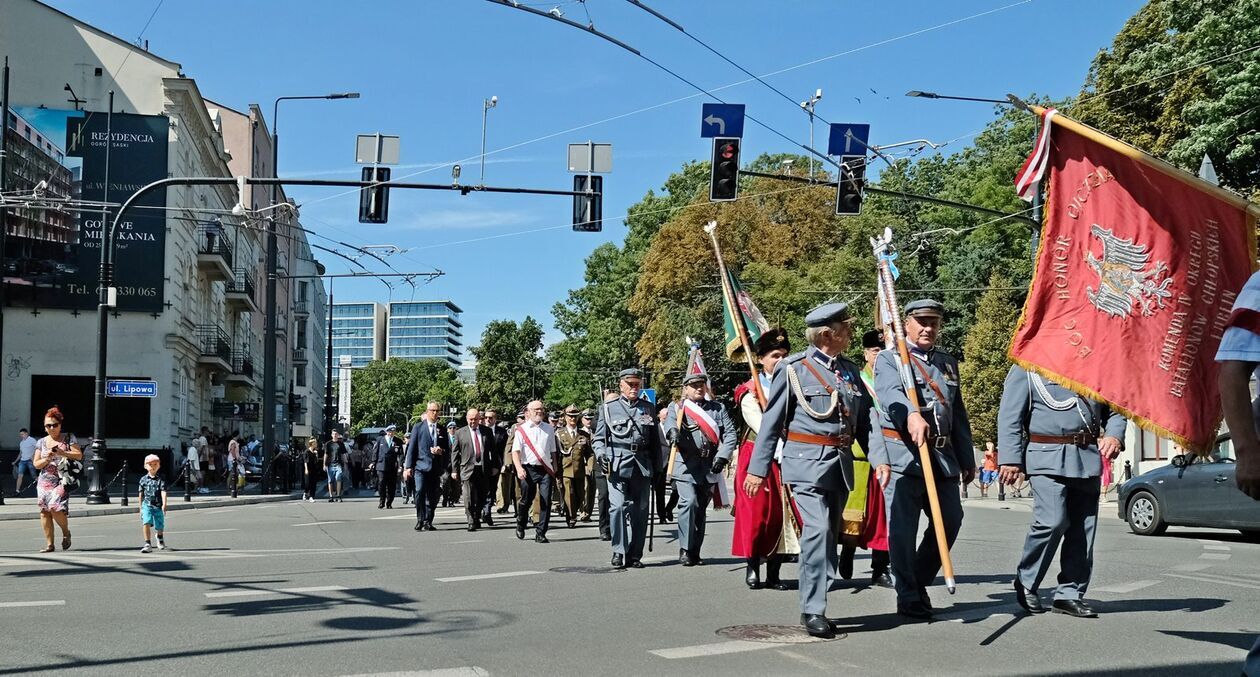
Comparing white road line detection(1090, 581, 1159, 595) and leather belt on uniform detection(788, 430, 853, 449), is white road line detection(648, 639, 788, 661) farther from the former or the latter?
white road line detection(1090, 581, 1159, 595)

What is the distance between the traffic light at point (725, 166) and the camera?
788 inches

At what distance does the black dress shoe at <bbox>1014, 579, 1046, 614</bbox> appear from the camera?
26.3ft

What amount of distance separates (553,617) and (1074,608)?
323 cm

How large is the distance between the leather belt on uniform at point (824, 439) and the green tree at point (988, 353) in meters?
39.6

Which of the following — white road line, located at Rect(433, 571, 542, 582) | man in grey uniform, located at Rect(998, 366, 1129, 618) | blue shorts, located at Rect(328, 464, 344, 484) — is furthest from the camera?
blue shorts, located at Rect(328, 464, 344, 484)

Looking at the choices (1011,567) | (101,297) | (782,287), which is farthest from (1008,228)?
(1011,567)

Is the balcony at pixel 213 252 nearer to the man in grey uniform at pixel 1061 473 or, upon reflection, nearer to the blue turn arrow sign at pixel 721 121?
the blue turn arrow sign at pixel 721 121

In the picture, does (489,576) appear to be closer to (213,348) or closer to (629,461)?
(629,461)

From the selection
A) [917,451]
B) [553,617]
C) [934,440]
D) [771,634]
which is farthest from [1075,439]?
[553,617]

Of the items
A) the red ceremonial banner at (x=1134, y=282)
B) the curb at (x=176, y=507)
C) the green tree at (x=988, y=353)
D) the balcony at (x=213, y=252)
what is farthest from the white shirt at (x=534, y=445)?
the balcony at (x=213, y=252)

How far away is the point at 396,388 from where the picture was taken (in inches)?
5625

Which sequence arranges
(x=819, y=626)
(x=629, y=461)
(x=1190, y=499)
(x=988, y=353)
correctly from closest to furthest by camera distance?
(x=819, y=626) < (x=629, y=461) < (x=1190, y=499) < (x=988, y=353)

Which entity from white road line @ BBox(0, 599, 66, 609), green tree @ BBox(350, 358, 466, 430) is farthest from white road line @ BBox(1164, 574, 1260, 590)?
green tree @ BBox(350, 358, 466, 430)

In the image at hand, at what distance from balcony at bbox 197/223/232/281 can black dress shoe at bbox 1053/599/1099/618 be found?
4208cm
